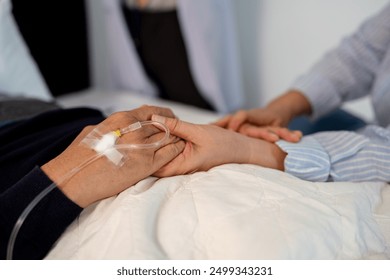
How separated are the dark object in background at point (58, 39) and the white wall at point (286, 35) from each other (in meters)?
0.88

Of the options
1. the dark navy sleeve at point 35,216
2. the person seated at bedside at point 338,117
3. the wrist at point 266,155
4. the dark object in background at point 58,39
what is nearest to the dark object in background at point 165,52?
the dark object in background at point 58,39

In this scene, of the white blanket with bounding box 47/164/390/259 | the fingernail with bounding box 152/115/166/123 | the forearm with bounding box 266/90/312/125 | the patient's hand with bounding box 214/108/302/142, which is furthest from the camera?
the forearm with bounding box 266/90/312/125

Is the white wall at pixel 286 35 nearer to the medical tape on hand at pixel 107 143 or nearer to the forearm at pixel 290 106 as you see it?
the forearm at pixel 290 106

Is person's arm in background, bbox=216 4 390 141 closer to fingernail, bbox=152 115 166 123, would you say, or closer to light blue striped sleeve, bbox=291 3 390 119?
light blue striped sleeve, bbox=291 3 390 119

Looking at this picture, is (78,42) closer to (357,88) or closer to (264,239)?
(357,88)

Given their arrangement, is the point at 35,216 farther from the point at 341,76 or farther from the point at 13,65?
the point at 341,76

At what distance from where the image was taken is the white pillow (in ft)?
3.87

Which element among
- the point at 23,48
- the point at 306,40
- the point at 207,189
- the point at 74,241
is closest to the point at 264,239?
the point at 207,189

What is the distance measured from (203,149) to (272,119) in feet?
1.39

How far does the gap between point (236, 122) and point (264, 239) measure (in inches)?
19.0

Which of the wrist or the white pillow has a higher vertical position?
the white pillow

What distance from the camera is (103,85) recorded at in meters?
2.17

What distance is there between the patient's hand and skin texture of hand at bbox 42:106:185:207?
0.90 ft

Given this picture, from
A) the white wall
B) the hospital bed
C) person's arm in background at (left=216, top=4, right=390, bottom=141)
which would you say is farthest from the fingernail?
the white wall
